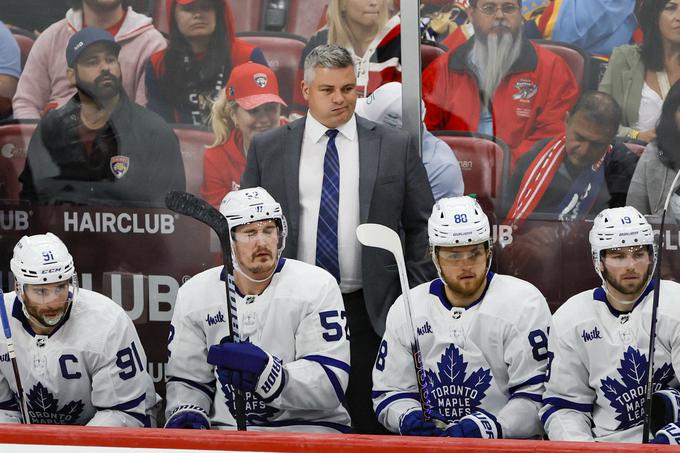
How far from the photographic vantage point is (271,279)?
13.1 feet

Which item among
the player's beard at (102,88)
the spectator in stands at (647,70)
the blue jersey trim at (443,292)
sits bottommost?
the blue jersey trim at (443,292)

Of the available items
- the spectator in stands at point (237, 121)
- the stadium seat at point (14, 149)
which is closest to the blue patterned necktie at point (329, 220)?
the spectator in stands at point (237, 121)

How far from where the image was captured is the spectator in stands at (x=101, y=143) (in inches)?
185

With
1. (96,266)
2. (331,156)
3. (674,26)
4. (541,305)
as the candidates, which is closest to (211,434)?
(541,305)

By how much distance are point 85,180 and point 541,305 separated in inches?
72.8

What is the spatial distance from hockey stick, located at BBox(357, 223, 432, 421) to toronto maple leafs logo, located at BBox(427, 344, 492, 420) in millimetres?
92

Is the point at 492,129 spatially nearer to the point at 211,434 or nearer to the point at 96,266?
the point at 96,266

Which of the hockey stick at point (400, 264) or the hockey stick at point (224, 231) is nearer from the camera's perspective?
the hockey stick at point (224, 231)

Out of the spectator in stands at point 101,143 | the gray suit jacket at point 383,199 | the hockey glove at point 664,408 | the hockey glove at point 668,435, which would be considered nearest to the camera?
the hockey glove at point 668,435

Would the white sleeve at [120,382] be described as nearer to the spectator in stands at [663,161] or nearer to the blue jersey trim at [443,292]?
the blue jersey trim at [443,292]

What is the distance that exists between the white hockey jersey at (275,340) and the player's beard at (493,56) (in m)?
1.02

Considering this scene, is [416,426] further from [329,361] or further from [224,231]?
[224,231]

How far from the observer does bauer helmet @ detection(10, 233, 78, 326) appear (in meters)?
3.86

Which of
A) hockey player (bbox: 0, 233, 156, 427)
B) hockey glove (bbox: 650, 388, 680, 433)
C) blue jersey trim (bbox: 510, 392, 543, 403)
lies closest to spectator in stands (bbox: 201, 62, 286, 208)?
hockey player (bbox: 0, 233, 156, 427)
